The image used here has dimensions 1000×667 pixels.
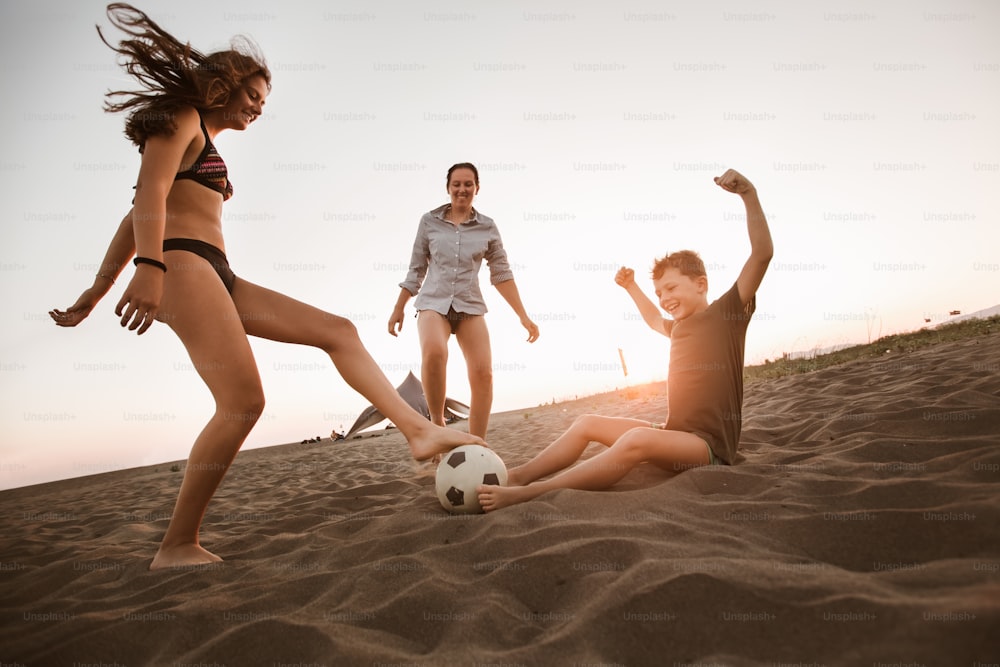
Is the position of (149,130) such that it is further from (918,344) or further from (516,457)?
(918,344)

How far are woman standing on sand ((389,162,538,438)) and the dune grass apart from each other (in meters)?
5.34

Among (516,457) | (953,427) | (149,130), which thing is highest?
(149,130)

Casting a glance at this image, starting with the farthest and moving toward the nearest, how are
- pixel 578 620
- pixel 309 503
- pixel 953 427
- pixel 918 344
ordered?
pixel 918 344 → pixel 309 503 → pixel 953 427 → pixel 578 620

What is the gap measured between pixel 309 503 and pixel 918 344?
8.50 m

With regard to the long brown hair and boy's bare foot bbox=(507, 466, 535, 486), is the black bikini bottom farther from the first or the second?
boy's bare foot bbox=(507, 466, 535, 486)

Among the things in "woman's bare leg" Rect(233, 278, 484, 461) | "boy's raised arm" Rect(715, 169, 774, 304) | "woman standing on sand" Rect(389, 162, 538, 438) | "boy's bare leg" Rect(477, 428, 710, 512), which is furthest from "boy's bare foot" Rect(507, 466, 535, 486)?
"boy's raised arm" Rect(715, 169, 774, 304)

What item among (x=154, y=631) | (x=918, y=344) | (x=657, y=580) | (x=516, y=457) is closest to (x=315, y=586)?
(x=154, y=631)

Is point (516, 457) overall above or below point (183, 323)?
below

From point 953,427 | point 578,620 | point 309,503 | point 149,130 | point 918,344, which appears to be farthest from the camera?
point 918,344

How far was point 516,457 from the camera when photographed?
5379 millimetres

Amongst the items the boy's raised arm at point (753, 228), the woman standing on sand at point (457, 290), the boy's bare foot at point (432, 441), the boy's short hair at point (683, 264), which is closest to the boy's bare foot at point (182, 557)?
the boy's bare foot at point (432, 441)

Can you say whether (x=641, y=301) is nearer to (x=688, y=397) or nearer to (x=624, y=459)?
(x=688, y=397)

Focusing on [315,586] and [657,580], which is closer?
[657,580]

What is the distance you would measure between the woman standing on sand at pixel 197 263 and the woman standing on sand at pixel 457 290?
1.67 metres
